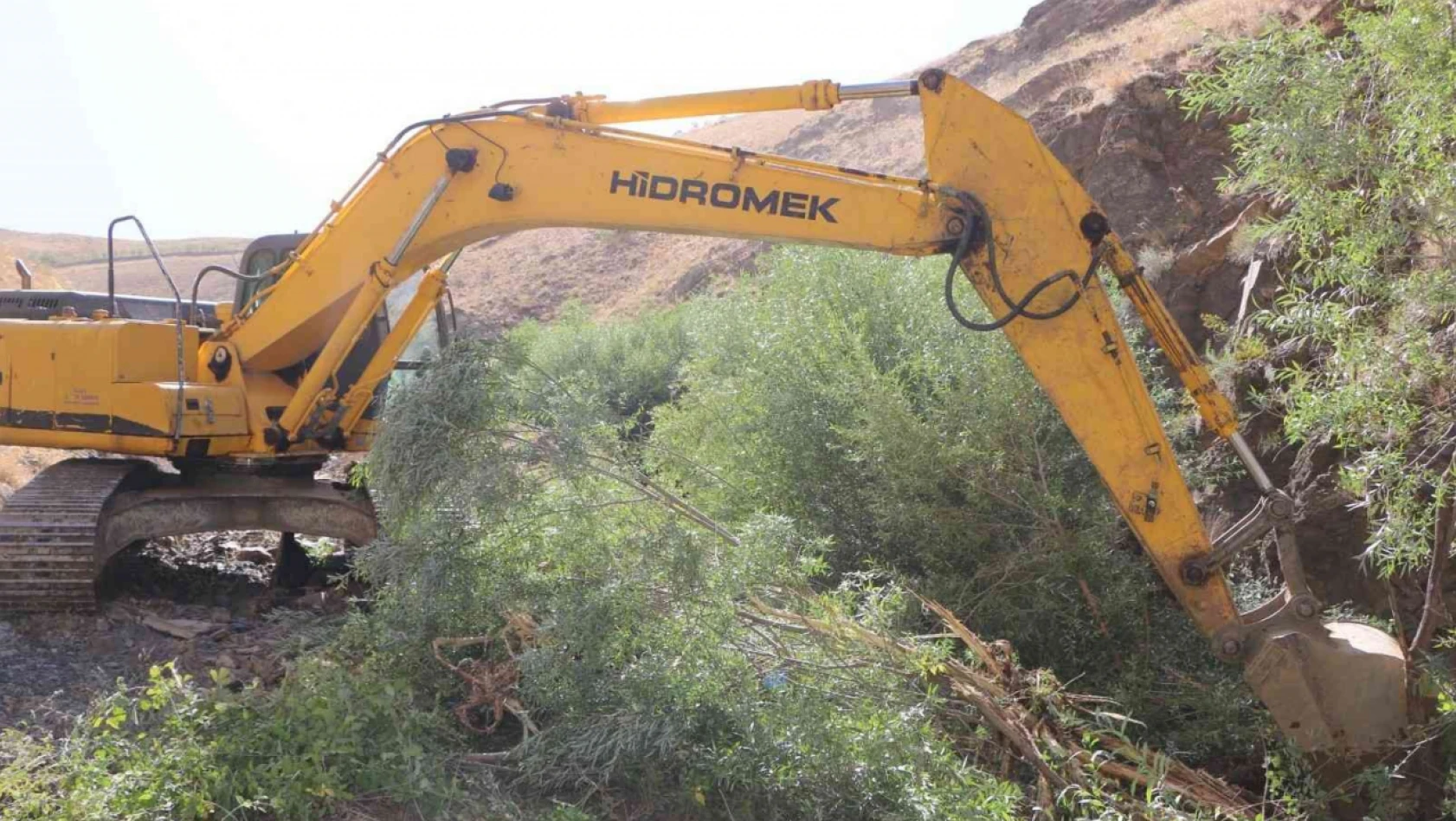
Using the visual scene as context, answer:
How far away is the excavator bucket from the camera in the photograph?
6.21 m

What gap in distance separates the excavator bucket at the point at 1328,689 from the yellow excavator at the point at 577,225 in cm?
1

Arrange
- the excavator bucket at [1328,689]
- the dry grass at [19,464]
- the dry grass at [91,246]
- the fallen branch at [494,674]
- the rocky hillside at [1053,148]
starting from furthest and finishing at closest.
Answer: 1. the dry grass at [91,246]
2. the dry grass at [19,464]
3. the rocky hillside at [1053,148]
4. the excavator bucket at [1328,689]
5. the fallen branch at [494,674]

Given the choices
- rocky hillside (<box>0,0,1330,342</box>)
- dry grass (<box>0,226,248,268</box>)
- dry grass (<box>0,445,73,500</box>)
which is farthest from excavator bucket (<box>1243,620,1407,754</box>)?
dry grass (<box>0,226,248,268</box>)

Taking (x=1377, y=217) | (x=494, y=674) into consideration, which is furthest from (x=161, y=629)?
(x=1377, y=217)

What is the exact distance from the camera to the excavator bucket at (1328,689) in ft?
20.4

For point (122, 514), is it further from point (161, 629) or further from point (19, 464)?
point (19, 464)

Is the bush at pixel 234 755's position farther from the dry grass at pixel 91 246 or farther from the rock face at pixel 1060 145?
the dry grass at pixel 91 246

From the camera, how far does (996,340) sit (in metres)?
8.36

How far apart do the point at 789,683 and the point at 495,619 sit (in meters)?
1.64

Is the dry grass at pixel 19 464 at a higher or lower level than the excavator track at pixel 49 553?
lower

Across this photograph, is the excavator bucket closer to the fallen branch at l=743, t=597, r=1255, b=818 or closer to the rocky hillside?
the fallen branch at l=743, t=597, r=1255, b=818

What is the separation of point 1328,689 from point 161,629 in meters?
6.38

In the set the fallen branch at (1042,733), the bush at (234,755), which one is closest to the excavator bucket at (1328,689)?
the fallen branch at (1042,733)

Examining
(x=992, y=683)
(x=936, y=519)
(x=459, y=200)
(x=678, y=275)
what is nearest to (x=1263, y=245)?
(x=936, y=519)
